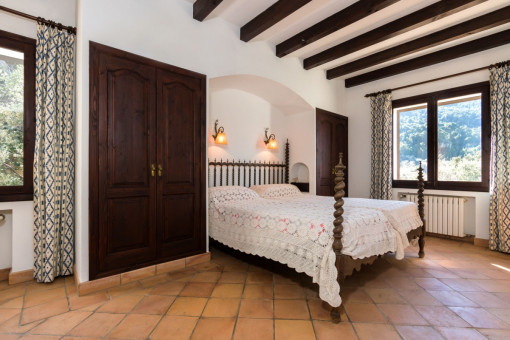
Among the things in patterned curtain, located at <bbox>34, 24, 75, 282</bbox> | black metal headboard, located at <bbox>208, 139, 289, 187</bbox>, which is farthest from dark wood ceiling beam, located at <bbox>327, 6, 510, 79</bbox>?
patterned curtain, located at <bbox>34, 24, 75, 282</bbox>

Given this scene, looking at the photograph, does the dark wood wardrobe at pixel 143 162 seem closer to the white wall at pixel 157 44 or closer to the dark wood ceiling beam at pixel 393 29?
the white wall at pixel 157 44

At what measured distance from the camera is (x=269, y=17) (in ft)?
9.64

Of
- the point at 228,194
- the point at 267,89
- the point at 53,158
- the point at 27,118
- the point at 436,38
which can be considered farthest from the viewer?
the point at 267,89

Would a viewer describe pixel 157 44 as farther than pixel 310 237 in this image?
Yes

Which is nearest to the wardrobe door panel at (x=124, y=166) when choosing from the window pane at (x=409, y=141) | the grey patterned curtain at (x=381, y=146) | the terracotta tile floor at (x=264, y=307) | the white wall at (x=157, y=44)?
the white wall at (x=157, y=44)

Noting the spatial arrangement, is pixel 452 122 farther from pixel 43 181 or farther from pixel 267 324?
pixel 43 181

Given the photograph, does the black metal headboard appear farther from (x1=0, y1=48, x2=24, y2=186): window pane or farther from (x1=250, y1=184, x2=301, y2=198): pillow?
(x1=0, y1=48, x2=24, y2=186): window pane

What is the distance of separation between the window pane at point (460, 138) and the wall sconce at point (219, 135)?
3.63 m

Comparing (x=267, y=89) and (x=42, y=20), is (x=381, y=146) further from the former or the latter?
(x=42, y=20)

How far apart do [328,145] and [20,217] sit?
455 cm

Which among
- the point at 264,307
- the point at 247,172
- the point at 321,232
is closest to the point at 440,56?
the point at 247,172

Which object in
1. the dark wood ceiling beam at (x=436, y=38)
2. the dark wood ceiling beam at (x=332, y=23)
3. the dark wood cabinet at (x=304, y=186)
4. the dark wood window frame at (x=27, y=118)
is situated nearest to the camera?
the dark wood window frame at (x=27, y=118)

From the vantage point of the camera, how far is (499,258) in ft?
10.1

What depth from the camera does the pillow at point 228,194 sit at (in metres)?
3.13
